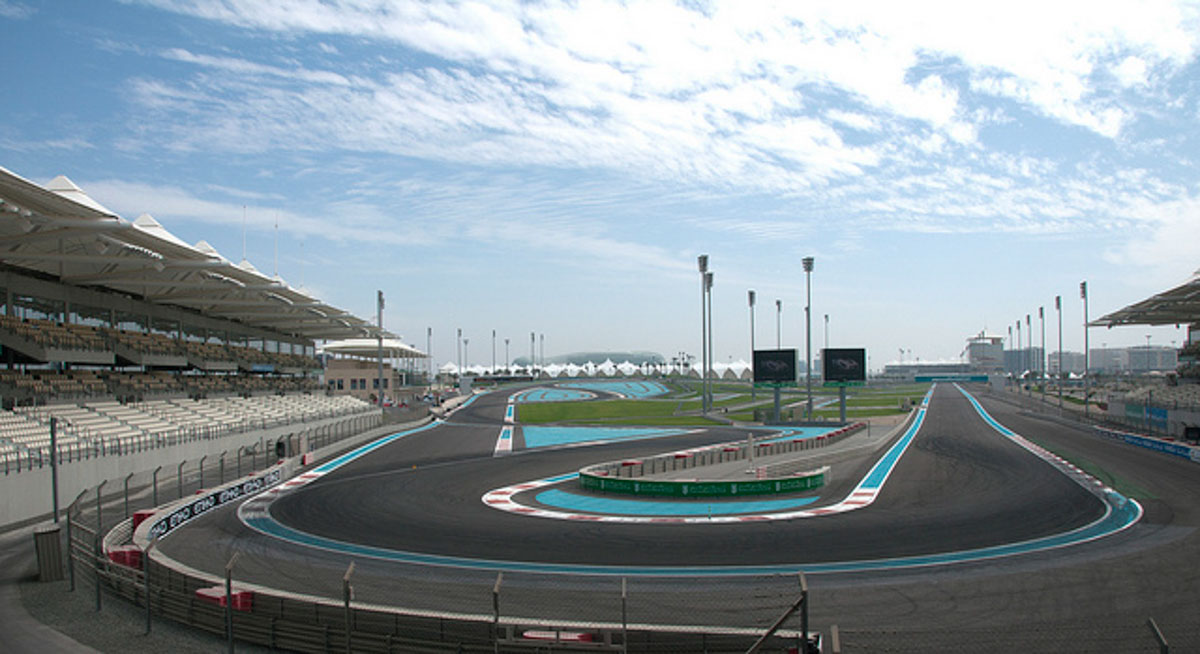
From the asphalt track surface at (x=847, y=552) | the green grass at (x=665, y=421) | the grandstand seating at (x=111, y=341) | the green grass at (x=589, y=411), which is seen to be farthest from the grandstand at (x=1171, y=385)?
the grandstand seating at (x=111, y=341)

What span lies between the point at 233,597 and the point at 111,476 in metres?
18.6

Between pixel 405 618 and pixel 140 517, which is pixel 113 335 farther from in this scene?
pixel 405 618

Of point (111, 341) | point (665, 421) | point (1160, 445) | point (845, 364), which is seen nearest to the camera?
point (1160, 445)

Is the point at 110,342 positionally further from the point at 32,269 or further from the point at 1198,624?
the point at 1198,624

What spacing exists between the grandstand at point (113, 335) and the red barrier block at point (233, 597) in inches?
428

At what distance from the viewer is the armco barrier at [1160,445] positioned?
32406 millimetres

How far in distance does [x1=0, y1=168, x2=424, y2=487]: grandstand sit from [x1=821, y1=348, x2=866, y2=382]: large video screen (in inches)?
1322

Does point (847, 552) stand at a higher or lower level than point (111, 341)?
lower

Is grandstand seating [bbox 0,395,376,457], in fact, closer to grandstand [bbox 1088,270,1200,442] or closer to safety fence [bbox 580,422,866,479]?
safety fence [bbox 580,422,866,479]

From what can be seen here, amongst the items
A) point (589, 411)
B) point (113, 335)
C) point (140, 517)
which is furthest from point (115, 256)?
point (589, 411)

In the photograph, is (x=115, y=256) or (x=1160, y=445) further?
(x=1160, y=445)

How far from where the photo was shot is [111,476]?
25797 millimetres

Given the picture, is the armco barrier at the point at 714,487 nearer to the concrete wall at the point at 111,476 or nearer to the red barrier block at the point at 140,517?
the red barrier block at the point at 140,517

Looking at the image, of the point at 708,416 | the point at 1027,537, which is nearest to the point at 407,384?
the point at 708,416
